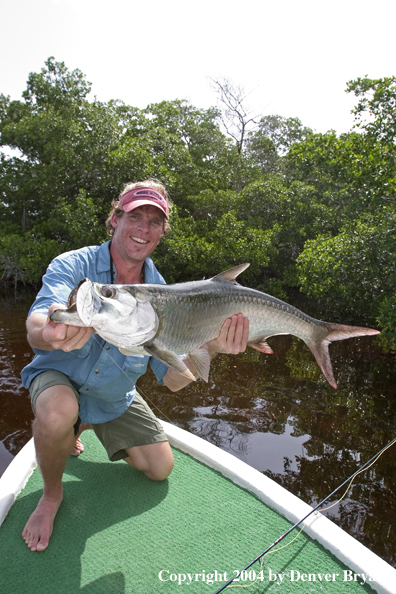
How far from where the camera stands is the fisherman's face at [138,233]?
3.06 metres

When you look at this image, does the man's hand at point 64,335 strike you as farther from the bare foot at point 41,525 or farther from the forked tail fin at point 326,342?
the forked tail fin at point 326,342

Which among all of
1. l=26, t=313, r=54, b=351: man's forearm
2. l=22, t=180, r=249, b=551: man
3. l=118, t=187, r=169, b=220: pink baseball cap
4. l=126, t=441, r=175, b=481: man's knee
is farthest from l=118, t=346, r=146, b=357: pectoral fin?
l=118, t=187, r=169, b=220: pink baseball cap

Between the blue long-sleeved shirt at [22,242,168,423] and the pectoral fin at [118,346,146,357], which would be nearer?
the pectoral fin at [118,346,146,357]

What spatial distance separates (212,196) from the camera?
58.0 ft

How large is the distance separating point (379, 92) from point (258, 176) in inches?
517

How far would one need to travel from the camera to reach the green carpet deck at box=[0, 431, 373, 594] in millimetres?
2143

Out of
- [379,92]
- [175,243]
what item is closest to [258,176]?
[175,243]

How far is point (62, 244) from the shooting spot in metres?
18.6

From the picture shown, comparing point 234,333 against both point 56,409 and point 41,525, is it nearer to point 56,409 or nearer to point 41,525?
point 56,409

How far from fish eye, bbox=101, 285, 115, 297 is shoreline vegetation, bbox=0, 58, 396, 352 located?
8.10 m

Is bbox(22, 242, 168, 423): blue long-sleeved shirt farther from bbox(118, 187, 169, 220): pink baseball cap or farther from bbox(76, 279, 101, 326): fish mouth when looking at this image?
bbox(76, 279, 101, 326): fish mouth

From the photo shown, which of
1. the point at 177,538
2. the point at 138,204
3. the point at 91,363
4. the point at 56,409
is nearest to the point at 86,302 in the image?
the point at 56,409

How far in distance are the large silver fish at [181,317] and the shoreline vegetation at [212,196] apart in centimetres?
684

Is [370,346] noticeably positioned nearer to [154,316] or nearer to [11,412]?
[11,412]
